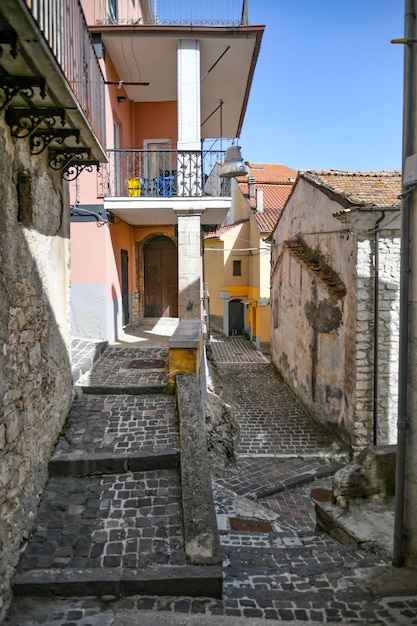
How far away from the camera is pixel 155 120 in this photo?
1271 cm

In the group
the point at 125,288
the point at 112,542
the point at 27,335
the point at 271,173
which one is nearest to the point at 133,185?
the point at 125,288

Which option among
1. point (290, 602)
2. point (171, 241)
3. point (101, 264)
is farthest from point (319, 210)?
point (290, 602)

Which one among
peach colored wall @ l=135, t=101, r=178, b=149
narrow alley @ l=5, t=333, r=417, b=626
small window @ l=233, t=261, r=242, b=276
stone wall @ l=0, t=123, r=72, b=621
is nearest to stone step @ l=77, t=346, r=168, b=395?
narrow alley @ l=5, t=333, r=417, b=626

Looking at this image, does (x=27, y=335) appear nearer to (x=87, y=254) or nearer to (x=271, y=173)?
(x=87, y=254)

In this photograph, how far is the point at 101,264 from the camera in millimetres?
9445

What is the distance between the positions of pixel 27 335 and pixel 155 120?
9983 millimetres

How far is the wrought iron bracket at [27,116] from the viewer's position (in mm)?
3930

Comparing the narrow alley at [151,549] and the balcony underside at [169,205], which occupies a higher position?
the balcony underside at [169,205]

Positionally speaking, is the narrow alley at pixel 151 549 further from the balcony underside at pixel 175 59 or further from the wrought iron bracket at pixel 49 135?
the balcony underside at pixel 175 59

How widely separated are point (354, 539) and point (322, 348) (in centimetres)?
624

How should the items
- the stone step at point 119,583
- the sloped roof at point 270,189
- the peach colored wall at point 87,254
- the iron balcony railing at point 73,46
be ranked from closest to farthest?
1. the iron balcony railing at point 73,46
2. the stone step at point 119,583
3. the peach colored wall at point 87,254
4. the sloped roof at point 270,189

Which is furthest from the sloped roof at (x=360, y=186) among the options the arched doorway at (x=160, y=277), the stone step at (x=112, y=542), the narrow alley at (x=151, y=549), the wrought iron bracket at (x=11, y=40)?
the wrought iron bracket at (x=11, y=40)

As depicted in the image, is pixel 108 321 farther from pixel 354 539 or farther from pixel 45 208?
pixel 354 539

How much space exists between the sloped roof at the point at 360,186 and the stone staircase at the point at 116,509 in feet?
18.5
